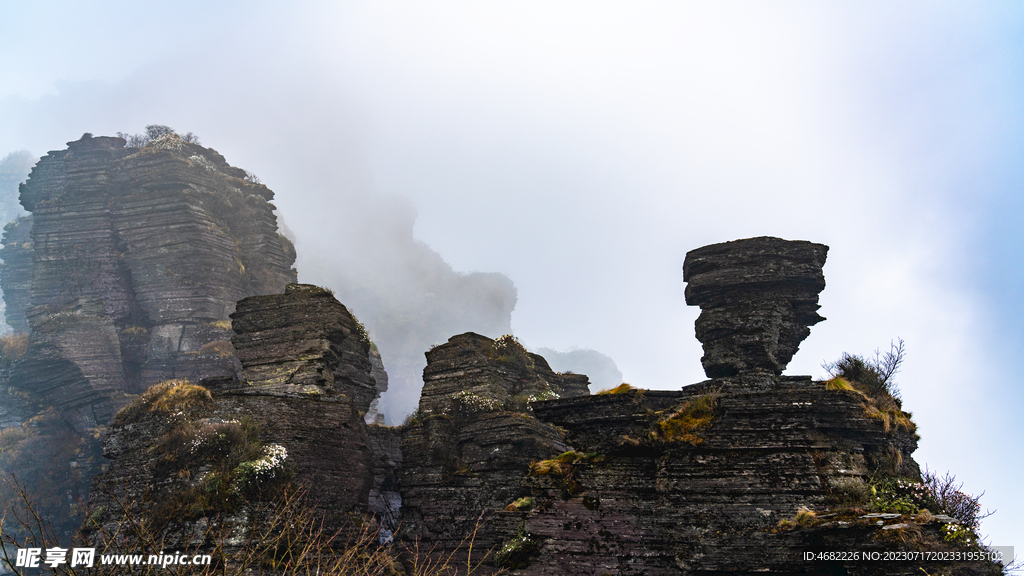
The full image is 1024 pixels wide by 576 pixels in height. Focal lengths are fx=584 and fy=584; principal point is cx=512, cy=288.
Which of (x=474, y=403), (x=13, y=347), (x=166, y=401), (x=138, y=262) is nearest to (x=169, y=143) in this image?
(x=138, y=262)

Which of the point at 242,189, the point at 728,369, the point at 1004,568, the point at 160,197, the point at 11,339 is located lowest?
the point at 1004,568

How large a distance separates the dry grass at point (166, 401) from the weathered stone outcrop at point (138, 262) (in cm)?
3090

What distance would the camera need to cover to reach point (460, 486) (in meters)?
26.8

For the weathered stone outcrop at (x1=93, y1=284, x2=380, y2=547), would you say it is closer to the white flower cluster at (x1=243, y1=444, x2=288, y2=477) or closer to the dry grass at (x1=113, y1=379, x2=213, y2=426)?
the dry grass at (x1=113, y1=379, x2=213, y2=426)

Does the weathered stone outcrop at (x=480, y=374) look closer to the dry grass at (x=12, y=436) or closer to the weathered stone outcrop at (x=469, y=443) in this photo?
the weathered stone outcrop at (x=469, y=443)

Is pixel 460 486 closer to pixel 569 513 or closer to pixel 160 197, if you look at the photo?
pixel 569 513

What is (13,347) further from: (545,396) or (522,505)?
(522,505)

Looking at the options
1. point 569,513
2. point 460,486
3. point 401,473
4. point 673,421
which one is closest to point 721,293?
point 673,421

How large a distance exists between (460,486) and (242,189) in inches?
2008

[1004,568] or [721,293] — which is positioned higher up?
[721,293]

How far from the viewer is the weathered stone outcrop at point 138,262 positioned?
5316 centimetres

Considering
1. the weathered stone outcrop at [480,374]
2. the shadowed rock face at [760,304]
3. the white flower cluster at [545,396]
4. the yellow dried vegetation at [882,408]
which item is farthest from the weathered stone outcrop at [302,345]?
the yellow dried vegetation at [882,408]

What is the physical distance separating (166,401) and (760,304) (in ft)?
77.0

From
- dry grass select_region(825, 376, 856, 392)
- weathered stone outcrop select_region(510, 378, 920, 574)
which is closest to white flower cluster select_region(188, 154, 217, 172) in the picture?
weathered stone outcrop select_region(510, 378, 920, 574)
